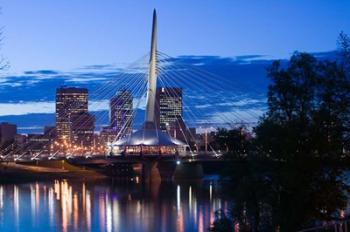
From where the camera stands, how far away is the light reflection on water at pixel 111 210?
114 feet

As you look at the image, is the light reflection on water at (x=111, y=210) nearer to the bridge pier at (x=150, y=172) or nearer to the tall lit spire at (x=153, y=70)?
the tall lit spire at (x=153, y=70)

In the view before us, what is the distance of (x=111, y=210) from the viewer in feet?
143

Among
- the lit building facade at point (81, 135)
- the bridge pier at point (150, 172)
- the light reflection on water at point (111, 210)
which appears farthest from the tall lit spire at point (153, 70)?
the lit building facade at point (81, 135)

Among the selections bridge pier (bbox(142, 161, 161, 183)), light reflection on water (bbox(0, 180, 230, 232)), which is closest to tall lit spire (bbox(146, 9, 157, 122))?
light reflection on water (bbox(0, 180, 230, 232))

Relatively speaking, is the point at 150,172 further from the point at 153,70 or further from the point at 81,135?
the point at 81,135

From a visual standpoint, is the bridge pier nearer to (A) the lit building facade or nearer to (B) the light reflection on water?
(B) the light reflection on water

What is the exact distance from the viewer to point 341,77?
18609mm

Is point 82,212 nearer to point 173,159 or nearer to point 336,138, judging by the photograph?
point 336,138

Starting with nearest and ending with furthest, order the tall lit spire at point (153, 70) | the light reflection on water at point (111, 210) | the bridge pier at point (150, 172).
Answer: the light reflection on water at point (111, 210), the tall lit spire at point (153, 70), the bridge pier at point (150, 172)

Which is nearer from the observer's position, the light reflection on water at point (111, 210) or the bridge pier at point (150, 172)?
the light reflection on water at point (111, 210)

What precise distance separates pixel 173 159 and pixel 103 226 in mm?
39111

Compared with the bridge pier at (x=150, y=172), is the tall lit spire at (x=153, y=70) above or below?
above

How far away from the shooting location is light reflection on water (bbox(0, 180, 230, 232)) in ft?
114

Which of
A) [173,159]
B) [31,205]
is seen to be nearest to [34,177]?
[173,159]
